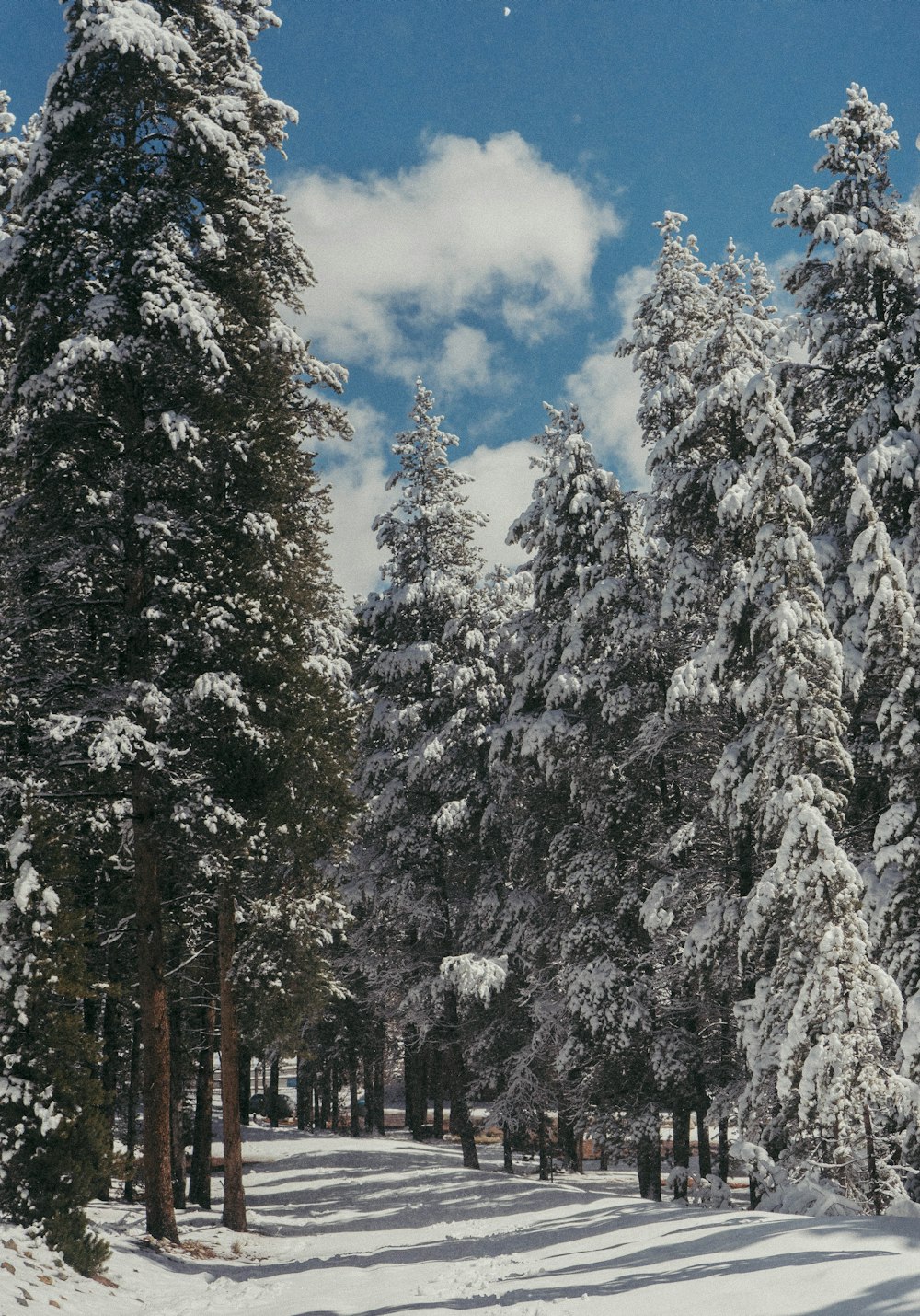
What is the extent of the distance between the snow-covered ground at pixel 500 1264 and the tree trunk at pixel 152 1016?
63 centimetres

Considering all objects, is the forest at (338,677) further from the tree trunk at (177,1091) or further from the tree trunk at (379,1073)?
the tree trunk at (379,1073)

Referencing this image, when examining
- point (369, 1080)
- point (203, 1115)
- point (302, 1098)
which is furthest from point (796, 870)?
point (302, 1098)

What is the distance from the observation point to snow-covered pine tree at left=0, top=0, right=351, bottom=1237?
11.9 metres

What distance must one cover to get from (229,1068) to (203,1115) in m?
5.76

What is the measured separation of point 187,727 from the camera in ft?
41.5

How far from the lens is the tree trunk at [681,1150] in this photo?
591 inches

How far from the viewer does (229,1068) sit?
15391mm

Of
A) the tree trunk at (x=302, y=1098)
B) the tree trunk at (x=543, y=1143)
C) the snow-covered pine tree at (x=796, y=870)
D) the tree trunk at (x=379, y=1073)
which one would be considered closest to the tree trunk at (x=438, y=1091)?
the tree trunk at (x=379, y=1073)

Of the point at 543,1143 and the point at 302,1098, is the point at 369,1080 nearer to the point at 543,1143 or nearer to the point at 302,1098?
the point at 302,1098

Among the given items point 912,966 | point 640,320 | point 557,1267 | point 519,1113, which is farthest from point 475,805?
point 557,1267

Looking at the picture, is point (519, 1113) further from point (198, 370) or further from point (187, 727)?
point (198, 370)

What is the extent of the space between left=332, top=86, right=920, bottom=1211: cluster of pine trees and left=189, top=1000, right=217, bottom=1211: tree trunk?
4.60 m

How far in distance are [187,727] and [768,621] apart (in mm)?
7193

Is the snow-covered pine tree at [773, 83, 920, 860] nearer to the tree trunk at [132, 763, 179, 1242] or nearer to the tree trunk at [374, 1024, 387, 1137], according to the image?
the tree trunk at [132, 763, 179, 1242]
